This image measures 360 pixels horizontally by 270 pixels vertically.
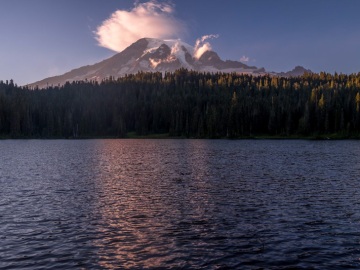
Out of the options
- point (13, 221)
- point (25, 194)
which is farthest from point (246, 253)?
point (25, 194)

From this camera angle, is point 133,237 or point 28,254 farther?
point 133,237

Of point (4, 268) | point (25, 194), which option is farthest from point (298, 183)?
point (4, 268)

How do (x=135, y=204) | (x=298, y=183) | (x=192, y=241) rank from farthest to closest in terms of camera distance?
1. (x=298, y=183)
2. (x=135, y=204)
3. (x=192, y=241)

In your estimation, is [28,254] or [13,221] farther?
[13,221]

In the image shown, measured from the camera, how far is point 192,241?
1038 inches

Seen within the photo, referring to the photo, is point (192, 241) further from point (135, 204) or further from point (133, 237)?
point (135, 204)

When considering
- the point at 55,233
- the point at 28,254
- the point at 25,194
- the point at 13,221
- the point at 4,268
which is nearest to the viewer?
the point at 4,268

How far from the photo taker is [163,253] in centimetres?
2380

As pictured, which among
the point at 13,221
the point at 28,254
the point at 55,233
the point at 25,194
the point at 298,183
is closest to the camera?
the point at 28,254

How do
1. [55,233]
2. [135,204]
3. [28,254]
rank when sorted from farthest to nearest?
[135,204]
[55,233]
[28,254]

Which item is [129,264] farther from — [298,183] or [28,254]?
[298,183]

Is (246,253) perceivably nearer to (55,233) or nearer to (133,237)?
(133,237)

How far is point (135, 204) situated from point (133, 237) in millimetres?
12016

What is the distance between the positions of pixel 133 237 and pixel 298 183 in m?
33.4
